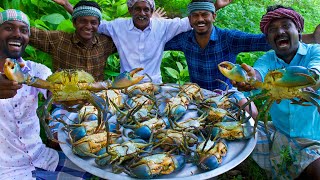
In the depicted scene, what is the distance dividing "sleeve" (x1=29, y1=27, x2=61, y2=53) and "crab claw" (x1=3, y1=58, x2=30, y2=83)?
5.50ft

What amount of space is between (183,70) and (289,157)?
2261mm

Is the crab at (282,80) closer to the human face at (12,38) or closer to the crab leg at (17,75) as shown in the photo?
the crab leg at (17,75)

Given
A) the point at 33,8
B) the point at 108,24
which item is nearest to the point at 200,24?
the point at 108,24

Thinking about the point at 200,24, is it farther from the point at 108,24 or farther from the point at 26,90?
the point at 26,90

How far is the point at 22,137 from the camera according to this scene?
124 inches

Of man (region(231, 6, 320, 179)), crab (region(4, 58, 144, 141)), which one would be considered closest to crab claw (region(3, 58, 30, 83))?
crab (region(4, 58, 144, 141))

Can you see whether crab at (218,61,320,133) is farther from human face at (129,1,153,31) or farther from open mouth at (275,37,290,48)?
human face at (129,1,153,31)

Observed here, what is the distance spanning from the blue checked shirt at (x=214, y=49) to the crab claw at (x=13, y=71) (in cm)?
220

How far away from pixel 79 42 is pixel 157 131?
1.70m

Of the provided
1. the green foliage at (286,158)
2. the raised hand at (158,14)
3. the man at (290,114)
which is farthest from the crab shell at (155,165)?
the raised hand at (158,14)

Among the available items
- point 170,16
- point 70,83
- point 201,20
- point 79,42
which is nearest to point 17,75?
point 70,83

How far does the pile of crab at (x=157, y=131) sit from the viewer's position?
2525mm

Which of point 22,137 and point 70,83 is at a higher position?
point 70,83

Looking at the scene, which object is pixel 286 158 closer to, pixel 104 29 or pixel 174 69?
pixel 104 29
